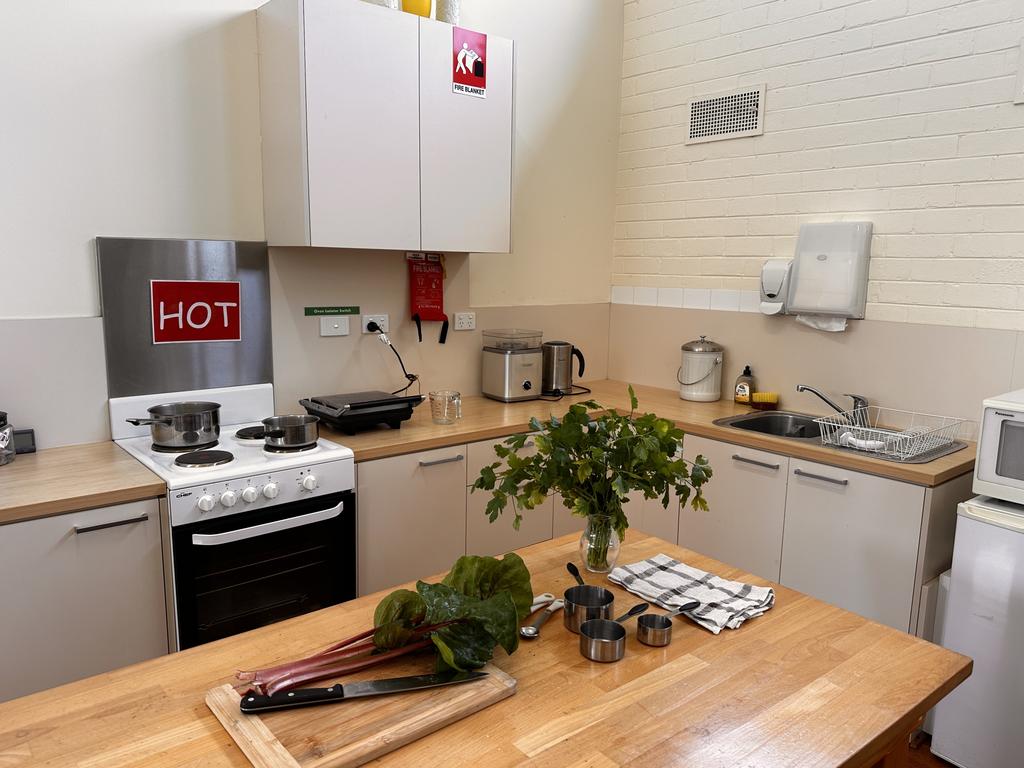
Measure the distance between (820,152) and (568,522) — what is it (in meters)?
1.94

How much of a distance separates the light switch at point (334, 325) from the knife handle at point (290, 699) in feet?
7.00

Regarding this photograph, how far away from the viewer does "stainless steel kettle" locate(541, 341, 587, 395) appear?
364cm

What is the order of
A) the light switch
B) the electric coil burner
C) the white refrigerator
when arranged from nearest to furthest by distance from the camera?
the white refrigerator, the electric coil burner, the light switch

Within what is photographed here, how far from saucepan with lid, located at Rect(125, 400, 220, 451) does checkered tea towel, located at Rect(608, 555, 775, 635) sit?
1556mm

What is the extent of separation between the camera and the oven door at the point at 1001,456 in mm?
2197

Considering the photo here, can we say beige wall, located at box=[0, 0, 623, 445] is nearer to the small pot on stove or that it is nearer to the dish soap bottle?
the small pot on stove

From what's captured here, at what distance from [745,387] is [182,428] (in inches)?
94.6

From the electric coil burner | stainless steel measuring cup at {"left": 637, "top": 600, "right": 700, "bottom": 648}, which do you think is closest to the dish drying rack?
stainless steel measuring cup at {"left": 637, "top": 600, "right": 700, "bottom": 648}

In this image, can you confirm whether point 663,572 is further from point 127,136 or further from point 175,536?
point 127,136

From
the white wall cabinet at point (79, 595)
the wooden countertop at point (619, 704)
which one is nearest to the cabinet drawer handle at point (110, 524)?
the white wall cabinet at point (79, 595)

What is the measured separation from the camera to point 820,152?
3.20 metres

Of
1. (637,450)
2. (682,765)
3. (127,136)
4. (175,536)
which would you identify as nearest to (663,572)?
(637,450)

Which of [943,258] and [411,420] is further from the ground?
[943,258]

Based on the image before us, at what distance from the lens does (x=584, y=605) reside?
143 centimetres
